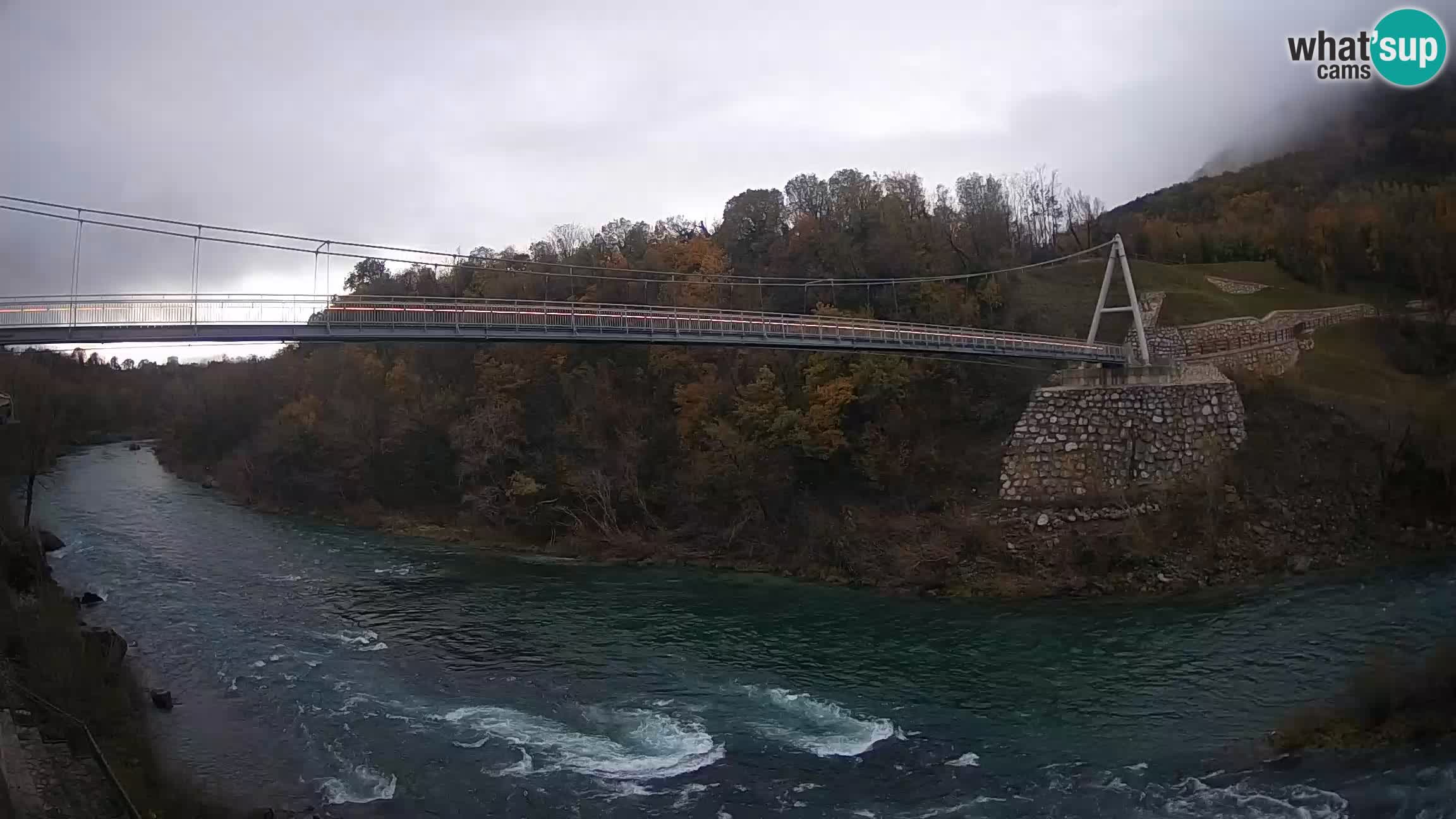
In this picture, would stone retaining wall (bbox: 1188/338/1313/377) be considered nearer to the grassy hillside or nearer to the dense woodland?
the grassy hillside

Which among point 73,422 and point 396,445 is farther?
point 73,422

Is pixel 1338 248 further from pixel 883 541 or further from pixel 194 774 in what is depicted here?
pixel 194 774

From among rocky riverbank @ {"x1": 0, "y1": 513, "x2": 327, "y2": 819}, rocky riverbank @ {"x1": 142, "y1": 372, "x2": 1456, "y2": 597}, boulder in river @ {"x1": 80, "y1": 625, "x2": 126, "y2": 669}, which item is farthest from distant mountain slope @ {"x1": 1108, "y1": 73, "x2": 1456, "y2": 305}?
boulder in river @ {"x1": 80, "y1": 625, "x2": 126, "y2": 669}

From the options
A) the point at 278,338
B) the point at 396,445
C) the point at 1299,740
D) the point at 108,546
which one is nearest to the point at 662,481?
the point at 396,445

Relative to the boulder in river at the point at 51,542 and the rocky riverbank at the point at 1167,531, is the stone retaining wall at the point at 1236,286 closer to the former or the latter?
the rocky riverbank at the point at 1167,531

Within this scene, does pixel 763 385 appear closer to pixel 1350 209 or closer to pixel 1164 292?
pixel 1164 292

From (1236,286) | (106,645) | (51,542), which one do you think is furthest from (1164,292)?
(51,542)

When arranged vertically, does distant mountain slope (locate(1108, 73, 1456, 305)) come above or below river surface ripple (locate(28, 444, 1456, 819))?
above
